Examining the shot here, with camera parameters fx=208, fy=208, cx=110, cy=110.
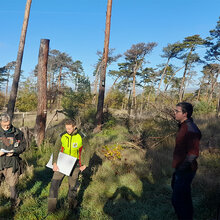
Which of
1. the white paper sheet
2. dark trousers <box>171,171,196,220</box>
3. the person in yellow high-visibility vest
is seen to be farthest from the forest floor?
dark trousers <box>171,171,196,220</box>

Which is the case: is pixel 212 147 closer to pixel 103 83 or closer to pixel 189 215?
pixel 189 215

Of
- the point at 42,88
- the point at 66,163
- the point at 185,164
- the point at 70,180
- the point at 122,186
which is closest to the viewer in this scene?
the point at 185,164

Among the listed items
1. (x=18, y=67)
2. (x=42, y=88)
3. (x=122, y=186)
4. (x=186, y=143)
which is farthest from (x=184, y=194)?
(x=18, y=67)

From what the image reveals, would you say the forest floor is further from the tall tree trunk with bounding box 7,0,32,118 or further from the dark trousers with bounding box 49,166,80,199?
the tall tree trunk with bounding box 7,0,32,118

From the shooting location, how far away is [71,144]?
3.63 meters

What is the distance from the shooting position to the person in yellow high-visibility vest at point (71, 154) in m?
3.52

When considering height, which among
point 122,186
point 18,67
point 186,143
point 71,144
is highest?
point 18,67

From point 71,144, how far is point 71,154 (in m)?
0.18

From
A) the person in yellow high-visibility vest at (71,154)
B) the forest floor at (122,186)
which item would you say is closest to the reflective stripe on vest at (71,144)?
the person in yellow high-visibility vest at (71,154)

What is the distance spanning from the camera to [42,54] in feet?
29.4

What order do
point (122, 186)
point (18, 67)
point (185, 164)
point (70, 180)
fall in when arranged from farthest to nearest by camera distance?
1. point (18, 67)
2. point (122, 186)
3. point (70, 180)
4. point (185, 164)

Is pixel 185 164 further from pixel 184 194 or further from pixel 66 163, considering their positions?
pixel 66 163

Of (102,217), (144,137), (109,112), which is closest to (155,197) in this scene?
(102,217)

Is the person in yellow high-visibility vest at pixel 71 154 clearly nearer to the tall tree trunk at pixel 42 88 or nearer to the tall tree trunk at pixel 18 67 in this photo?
the tall tree trunk at pixel 42 88
